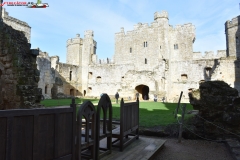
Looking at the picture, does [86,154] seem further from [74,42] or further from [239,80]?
[74,42]

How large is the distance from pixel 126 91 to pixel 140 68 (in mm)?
5361

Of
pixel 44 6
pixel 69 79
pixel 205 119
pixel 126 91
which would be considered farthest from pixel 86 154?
pixel 69 79

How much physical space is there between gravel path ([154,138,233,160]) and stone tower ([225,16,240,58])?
91.5 feet

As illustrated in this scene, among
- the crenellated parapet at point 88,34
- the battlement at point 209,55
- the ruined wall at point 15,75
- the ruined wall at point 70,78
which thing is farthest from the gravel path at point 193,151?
the crenellated parapet at point 88,34

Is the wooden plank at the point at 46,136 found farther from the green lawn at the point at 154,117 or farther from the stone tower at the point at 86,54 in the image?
the stone tower at the point at 86,54

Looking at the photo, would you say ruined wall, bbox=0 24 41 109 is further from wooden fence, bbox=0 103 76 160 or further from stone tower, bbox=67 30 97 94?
stone tower, bbox=67 30 97 94

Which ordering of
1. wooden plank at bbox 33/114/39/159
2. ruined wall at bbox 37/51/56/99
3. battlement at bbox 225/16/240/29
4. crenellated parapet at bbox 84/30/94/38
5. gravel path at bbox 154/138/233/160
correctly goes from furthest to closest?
crenellated parapet at bbox 84/30/94/38 → battlement at bbox 225/16/240/29 → ruined wall at bbox 37/51/56/99 → gravel path at bbox 154/138/233/160 → wooden plank at bbox 33/114/39/159

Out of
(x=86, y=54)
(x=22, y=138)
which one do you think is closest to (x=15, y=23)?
(x=86, y=54)

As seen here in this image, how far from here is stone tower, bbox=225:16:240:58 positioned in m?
29.3

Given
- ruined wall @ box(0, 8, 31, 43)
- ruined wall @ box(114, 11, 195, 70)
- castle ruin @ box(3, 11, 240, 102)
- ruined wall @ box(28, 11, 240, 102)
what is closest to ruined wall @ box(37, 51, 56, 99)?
castle ruin @ box(3, 11, 240, 102)

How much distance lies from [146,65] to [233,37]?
1400 cm

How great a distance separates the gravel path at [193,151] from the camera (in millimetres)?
5014

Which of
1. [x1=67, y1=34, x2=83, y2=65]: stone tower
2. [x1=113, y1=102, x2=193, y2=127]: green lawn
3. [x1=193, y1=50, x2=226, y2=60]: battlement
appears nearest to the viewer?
[x1=113, y1=102, x2=193, y2=127]: green lawn

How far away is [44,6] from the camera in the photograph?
16.4 metres
